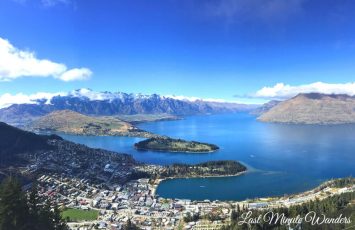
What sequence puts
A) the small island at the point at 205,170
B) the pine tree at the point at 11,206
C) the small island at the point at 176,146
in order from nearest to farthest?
the pine tree at the point at 11,206 < the small island at the point at 205,170 < the small island at the point at 176,146

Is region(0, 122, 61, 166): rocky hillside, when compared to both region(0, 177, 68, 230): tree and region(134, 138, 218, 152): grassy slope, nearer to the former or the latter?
region(134, 138, 218, 152): grassy slope

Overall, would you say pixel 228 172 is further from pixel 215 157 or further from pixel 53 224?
pixel 53 224

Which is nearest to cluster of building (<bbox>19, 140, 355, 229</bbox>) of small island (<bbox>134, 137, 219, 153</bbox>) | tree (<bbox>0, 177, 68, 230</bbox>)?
tree (<bbox>0, 177, 68, 230</bbox>)

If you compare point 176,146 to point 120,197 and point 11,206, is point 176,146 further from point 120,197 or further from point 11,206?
point 11,206

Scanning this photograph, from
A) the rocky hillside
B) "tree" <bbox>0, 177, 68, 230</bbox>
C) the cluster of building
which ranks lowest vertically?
the cluster of building

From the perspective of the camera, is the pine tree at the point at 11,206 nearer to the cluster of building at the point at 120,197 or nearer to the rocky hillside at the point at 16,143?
the cluster of building at the point at 120,197

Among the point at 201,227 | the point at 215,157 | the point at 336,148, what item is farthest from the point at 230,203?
the point at 336,148

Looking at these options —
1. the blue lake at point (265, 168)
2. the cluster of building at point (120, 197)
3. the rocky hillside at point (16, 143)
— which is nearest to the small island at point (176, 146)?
the blue lake at point (265, 168)

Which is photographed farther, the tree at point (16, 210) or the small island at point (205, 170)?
the small island at point (205, 170)

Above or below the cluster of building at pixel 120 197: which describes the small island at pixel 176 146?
above

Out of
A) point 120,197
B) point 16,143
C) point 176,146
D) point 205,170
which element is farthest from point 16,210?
point 176,146
